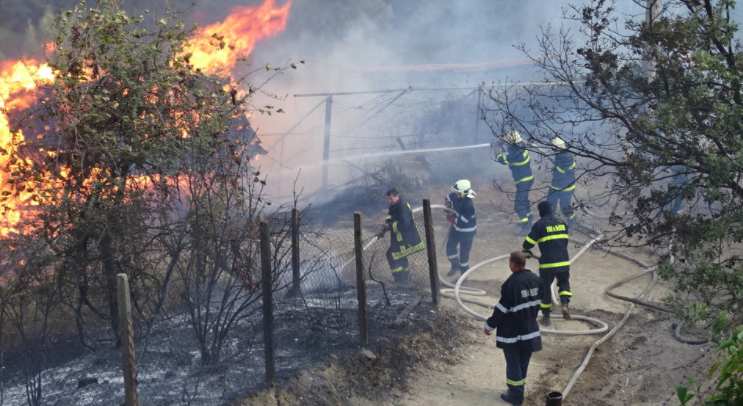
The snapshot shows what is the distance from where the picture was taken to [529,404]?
6.37 metres

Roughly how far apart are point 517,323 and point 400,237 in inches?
154

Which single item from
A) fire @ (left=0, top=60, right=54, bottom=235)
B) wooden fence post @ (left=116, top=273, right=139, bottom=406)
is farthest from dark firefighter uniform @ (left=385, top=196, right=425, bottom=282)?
wooden fence post @ (left=116, top=273, right=139, bottom=406)

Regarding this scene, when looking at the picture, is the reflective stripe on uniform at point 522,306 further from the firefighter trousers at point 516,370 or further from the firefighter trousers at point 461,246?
the firefighter trousers at point 461,246

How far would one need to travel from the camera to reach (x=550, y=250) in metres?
8.33

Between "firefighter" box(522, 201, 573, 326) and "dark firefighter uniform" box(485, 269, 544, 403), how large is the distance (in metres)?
2.14

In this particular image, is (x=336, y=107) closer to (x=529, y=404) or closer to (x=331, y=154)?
(x=331, y=154)

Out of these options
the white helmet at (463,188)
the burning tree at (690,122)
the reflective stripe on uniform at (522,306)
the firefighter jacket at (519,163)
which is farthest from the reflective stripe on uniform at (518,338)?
the firefighter jacket at (519,163)

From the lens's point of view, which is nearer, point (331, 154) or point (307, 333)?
point (307, 333)

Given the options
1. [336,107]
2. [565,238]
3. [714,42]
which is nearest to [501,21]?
[336,107]

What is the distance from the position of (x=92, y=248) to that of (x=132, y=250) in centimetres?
38

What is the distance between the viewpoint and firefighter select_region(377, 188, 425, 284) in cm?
983

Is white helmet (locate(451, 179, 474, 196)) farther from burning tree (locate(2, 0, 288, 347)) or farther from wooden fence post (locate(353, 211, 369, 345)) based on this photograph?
burning tree (locate(2, 0, 288, 347))

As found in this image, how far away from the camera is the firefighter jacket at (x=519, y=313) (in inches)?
241

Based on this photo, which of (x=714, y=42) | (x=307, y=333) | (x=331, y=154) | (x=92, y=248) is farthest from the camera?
(x=331, y=154)
